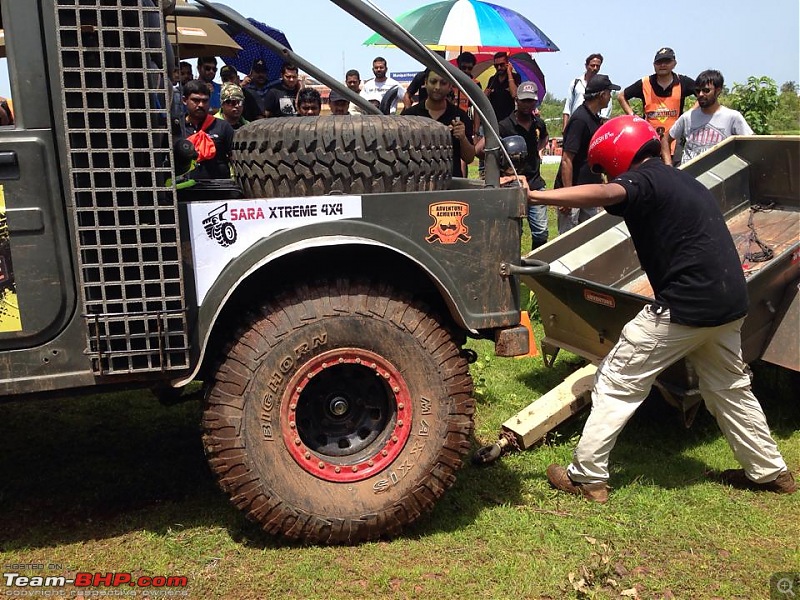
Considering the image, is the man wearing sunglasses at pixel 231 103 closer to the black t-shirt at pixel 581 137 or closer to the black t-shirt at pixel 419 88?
the black t-shirt at pixel 419 88

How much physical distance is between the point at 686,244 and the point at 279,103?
5.01 m

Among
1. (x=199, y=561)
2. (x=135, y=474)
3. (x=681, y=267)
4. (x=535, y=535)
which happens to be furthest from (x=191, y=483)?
(x=681, y=267)

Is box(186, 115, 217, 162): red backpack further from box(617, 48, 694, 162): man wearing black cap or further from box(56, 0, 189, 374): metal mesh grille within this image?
box(617, 48, 694, 162): man wearing black cap

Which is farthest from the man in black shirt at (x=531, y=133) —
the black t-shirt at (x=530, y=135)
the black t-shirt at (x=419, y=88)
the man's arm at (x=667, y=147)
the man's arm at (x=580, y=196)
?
the man's arm at (x=580, y=196)

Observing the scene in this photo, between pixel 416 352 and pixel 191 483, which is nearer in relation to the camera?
pixel 416 352

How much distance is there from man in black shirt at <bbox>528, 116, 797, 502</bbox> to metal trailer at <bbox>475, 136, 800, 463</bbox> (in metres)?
0.29

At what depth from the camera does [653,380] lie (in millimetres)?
4047

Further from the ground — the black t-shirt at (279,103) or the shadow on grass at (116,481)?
the black t-shirt at (279,103)

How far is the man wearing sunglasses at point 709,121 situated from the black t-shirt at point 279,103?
345 centimetres

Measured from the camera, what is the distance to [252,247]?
3297mm

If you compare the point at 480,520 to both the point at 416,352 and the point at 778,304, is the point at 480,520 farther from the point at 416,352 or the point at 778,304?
the point at 778,304

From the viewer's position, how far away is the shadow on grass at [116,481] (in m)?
3.74

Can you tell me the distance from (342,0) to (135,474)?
2.65 metres

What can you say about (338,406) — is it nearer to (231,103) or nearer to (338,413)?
(338,413)
